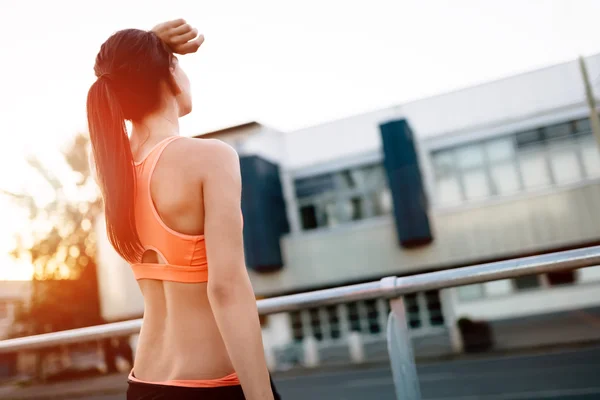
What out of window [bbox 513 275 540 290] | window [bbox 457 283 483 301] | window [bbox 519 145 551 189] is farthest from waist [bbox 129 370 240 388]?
window [bbox 513 275 540 290]

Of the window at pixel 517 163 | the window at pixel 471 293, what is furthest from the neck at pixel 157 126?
the window at pixel 471 293

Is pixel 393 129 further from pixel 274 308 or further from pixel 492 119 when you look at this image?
pixel 274 308

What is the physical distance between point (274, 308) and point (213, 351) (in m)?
0.57

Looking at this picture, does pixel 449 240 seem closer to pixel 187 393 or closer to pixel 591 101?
pixel 591 101

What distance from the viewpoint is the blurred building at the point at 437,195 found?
16.4 meters

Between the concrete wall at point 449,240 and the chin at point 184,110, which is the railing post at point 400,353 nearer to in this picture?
the chin at point 184,110

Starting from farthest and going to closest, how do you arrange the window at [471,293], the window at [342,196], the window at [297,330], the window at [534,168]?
the window at [297,330]
the window at [471,293]
the window at [342,196]
the window at [534,168]

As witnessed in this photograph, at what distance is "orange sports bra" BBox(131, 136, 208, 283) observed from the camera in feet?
3.33

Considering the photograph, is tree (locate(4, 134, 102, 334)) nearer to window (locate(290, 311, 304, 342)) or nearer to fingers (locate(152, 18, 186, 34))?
window (locate(290, 311, 304, 342))

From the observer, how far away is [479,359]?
647 inches

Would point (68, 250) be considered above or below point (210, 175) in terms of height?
above

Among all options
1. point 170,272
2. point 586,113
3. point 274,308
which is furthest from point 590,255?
point 586,113

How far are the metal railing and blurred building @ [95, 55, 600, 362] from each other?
47.0 feet

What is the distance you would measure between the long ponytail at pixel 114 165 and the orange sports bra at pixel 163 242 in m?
0.02
